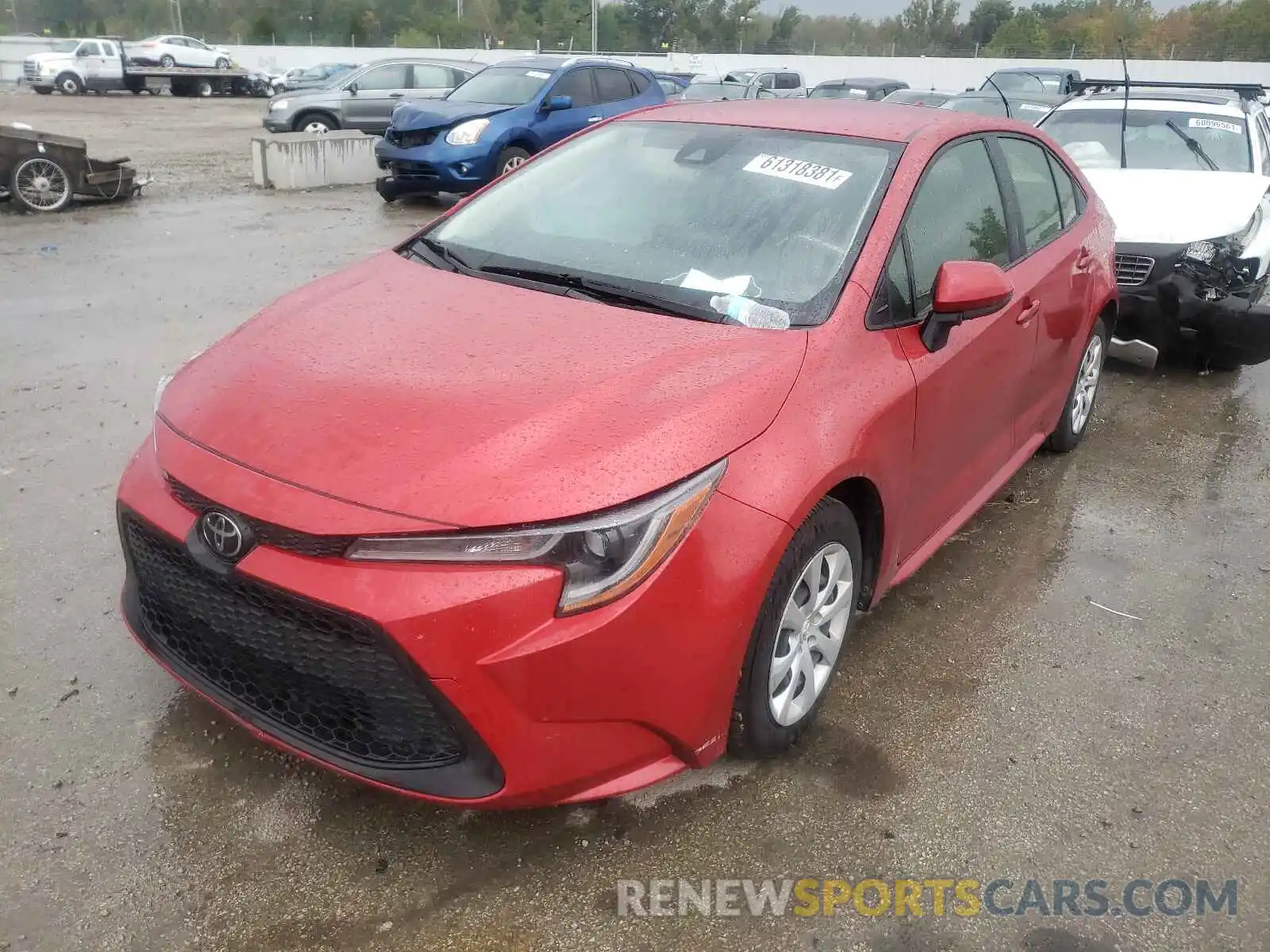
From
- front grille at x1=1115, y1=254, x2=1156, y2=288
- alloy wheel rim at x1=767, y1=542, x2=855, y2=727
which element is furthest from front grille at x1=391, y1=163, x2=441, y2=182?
alloy wheel rim at x1=767, y1=542, x2=855, y2=727

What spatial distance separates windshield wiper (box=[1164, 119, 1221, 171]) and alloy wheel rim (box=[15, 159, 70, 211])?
10548 millimetres

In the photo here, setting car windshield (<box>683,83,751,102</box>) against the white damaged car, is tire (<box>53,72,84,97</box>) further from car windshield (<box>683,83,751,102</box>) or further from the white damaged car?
the white damaged car

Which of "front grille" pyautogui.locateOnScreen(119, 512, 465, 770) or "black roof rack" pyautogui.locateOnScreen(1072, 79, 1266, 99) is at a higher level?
"black roof rack" pyautogui.locateOnScreen(1072, 79, 1266, 99)

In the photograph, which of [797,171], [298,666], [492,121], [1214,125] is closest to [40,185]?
Answer: [492,121]

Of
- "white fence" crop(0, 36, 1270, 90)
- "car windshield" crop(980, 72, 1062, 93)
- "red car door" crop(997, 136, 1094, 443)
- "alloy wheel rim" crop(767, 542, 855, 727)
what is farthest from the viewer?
"white fence" crop(0, 36, 1270, 90)

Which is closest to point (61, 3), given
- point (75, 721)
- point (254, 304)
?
point (254, 304)

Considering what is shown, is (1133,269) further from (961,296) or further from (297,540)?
(297,540)

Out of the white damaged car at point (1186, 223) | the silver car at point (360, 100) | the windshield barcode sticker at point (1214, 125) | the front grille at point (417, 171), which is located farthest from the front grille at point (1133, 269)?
the silver car at point (360, 100)

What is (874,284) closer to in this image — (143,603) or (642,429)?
(642,429)

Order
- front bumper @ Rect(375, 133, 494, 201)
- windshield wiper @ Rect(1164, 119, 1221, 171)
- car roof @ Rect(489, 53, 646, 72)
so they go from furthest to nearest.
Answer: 1. car roof @ Rect(489, 53, 646, 72)
2. front bumper @ Rect(375, 133, 494, 201)
3. windshield wiper @ Rect(1164, 119, 1221, 171)

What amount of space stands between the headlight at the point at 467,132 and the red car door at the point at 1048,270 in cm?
822

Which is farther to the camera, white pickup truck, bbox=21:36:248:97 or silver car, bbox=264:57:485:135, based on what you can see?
white pickup truck, bbox=21:36:248:97

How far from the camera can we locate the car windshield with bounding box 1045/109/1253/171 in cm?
706

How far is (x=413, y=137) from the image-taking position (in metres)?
11.5
